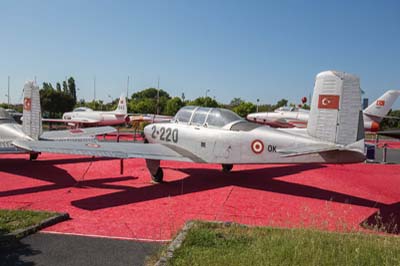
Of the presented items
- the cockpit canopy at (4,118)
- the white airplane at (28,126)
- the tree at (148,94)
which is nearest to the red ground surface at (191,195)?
the white airplane at (28,126)

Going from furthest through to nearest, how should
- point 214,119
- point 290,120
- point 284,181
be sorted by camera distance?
point 290,120 < point 284,181 < point 214,119

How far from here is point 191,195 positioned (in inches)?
391

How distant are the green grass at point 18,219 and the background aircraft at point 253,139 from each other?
250cm

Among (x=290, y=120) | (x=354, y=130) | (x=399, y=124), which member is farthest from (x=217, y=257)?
(x=399, y=124)

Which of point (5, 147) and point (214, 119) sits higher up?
point (214, 119)

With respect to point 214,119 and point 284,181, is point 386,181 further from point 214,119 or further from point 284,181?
point 214,119

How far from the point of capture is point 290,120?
3372 centimetres

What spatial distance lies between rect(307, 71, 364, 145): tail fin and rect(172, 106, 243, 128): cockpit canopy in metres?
2.92

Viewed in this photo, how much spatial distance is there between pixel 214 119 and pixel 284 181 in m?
3.78

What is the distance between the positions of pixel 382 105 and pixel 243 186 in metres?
24.6

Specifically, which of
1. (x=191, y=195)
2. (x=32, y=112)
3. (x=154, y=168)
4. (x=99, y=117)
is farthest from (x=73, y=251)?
(x=99, y=117)

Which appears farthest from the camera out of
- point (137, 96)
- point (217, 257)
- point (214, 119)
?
point (137, 96)

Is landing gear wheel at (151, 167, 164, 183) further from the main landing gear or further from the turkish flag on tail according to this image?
the turkish flag on tail

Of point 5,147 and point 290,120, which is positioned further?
point 290,120
